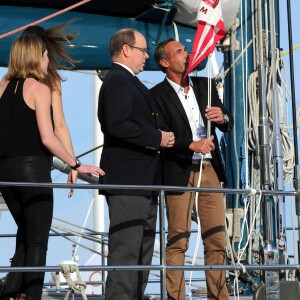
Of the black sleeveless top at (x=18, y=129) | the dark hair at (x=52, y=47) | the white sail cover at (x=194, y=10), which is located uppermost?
the white sail cover at (x=194, y=10)

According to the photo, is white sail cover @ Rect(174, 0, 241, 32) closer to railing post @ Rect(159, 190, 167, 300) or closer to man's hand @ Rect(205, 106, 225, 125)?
man's hand @ Rect(205, 106, 225, 125)

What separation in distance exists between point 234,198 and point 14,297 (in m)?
2.67

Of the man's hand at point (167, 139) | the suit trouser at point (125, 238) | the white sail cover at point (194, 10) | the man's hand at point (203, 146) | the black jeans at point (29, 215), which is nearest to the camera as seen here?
the black jeans at point (29, 215)

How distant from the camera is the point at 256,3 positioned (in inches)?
335

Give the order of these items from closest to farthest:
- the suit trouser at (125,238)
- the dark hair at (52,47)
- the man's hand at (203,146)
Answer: the dark hair at (52,47) < the suit trouser at (125,238) < the man's hand at (203,146)

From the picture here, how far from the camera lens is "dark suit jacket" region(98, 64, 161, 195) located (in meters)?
6.51

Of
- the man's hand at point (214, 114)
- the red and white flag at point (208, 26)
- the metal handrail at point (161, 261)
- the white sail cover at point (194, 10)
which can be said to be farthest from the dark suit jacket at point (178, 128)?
the white sail cover at point (194, 10)

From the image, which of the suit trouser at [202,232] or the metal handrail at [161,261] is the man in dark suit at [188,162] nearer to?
the suit trouser at [202,232]

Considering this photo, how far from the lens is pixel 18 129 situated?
6160mm

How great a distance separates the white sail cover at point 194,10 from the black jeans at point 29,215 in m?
2.59

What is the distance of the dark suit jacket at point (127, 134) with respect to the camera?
6508 mm

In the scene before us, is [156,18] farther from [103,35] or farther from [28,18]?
[28,18]

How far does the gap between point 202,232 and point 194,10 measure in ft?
6.82

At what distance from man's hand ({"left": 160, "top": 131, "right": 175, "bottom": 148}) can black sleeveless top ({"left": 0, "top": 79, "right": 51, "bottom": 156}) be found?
74 centimetres
